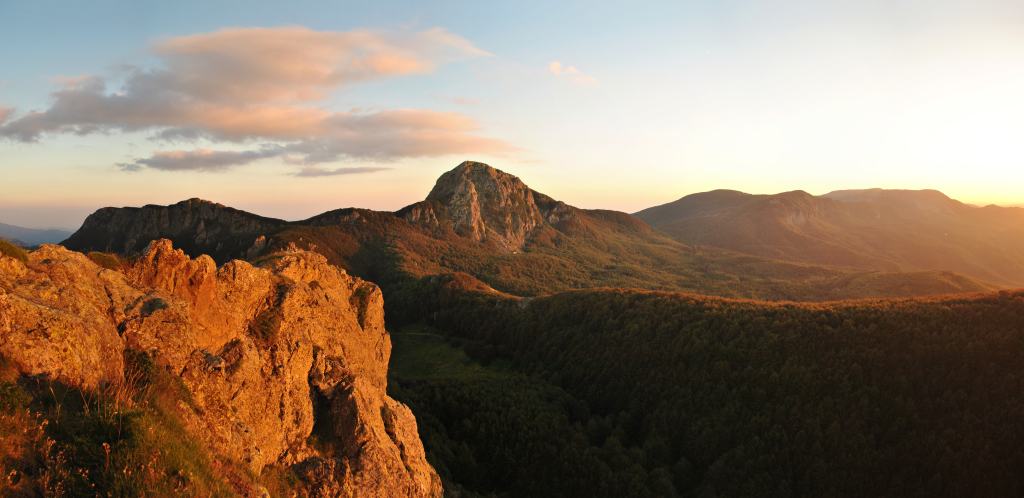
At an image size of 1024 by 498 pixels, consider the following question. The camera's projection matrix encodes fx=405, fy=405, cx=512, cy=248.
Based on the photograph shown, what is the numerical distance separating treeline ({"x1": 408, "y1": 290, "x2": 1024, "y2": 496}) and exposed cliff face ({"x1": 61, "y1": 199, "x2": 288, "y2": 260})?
116m

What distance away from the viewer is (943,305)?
47.8m

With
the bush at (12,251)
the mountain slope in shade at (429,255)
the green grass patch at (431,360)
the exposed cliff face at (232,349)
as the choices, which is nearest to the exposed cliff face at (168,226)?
the mountain slope in shade at (429,255)

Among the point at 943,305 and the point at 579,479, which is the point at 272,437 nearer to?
the point at 579,479

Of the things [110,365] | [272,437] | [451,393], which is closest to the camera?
[110,365]

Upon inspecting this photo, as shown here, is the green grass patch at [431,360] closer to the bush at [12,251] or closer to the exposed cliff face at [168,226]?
the bush at [12,251]

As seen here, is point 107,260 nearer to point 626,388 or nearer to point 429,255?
point 626,388

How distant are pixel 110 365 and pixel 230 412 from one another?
379 centimetres

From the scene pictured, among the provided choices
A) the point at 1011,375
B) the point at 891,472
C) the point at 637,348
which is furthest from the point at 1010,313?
the point at 637,348

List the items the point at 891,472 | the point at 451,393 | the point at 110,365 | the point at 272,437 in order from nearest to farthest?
the point at 110,365, the point at 272,437, the point at 891,472, the point at 451,393

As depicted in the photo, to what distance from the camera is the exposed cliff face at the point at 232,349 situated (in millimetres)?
9797

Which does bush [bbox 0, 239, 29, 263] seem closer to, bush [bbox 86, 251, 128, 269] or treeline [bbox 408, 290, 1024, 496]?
bush [bbox 86, 251, 128, 269]

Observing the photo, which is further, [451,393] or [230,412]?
[451,393]

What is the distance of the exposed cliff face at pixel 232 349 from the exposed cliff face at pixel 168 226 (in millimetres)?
123166

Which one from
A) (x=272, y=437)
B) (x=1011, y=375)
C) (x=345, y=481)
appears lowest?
(x=1011, y=375)
